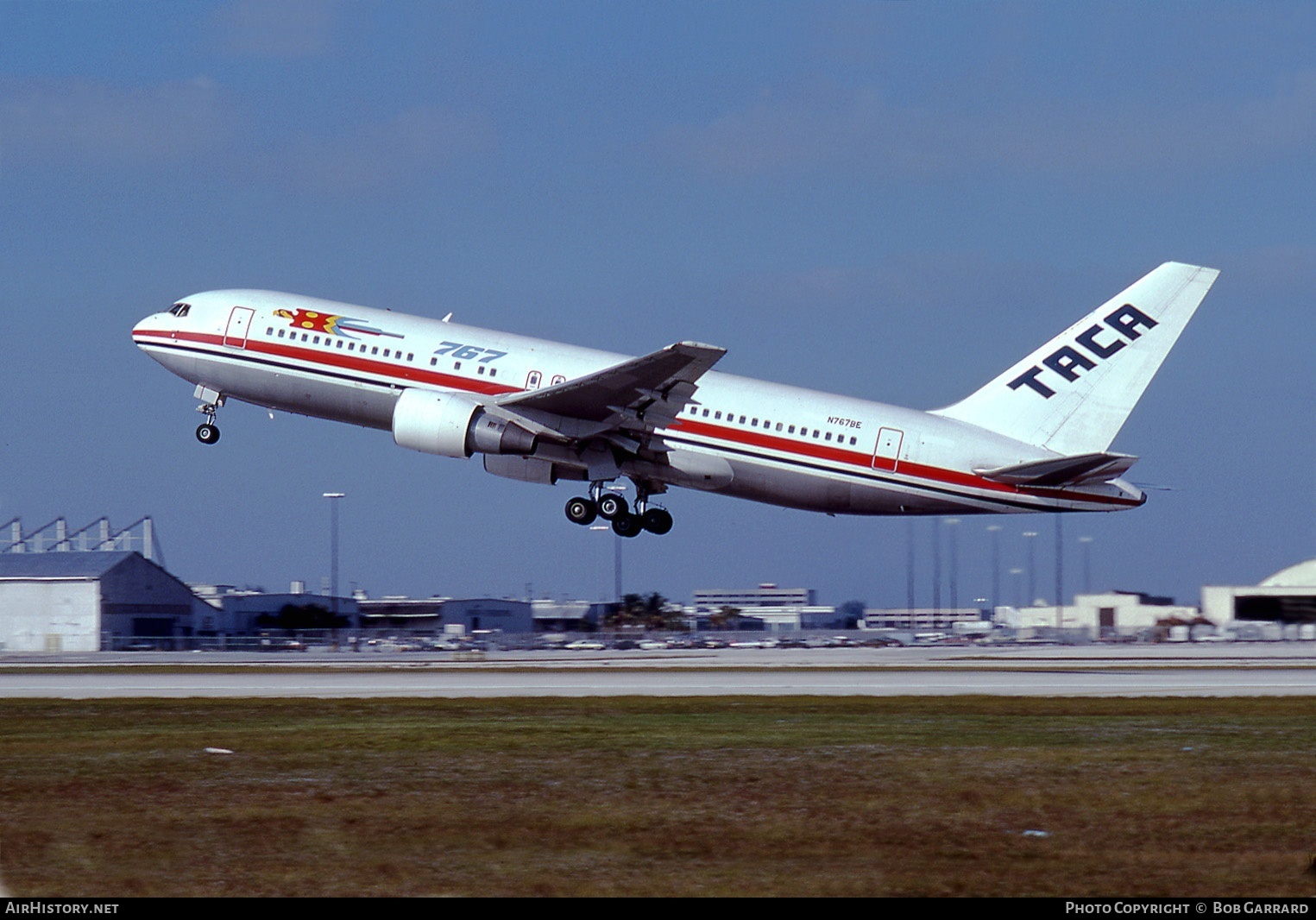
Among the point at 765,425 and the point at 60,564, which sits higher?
the point at 765,425

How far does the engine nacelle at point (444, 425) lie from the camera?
39812 mm

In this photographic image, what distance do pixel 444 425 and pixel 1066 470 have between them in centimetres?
1624

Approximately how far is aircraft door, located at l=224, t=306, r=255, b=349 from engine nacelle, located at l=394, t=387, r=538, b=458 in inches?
212

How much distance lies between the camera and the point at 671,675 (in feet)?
141

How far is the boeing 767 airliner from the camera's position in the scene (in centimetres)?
3978

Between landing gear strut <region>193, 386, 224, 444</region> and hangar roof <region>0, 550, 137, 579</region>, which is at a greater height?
landing gear strut <region>193, 386, 224, 444</region>

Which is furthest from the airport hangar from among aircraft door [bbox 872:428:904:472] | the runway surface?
aircraft door [bbox 872:428:904:472]

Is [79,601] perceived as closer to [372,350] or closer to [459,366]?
[372,350]

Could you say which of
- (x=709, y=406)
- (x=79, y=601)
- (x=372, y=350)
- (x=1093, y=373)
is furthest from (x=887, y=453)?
(x=79, y=601)

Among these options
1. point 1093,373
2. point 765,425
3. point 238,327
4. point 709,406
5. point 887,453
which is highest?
point 238,327

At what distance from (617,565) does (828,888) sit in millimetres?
105499

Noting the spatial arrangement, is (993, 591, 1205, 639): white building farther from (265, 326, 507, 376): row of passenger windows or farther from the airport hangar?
(265, 326, 507, 376): row of passenger windows

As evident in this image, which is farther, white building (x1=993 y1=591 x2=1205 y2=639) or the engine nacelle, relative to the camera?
white building (x1=993 y1=591 x2=1205 y2=639)

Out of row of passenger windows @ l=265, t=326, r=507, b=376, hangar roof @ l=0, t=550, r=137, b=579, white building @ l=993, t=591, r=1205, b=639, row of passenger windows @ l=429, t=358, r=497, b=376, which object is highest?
row of passenger windows @ l=265, t=326, r=507, b=376
